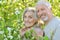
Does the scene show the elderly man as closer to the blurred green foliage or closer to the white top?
the white top

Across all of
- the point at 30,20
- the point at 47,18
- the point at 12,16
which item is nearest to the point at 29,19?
the point at 30,20

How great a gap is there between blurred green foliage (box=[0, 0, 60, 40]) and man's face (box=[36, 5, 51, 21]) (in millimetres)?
205

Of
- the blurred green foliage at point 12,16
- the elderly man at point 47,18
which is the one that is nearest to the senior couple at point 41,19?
the elderly man at point 47,18

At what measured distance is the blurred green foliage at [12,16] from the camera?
5.86ft

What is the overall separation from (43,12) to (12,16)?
1.88 ft

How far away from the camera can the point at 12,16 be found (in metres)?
2.26

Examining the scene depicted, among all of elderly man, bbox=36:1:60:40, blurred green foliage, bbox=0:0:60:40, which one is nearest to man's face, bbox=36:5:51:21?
elderly man, bbox=36:1:60:40

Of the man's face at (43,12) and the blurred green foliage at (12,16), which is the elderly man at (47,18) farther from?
the blurred green foliage at (12,16)

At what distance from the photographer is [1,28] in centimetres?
188

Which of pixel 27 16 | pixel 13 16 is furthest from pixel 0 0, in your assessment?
pixel 27 16

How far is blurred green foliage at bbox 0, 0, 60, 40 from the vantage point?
1.79m

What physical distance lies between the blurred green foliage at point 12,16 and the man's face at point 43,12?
0.67 ft

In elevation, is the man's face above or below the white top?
above

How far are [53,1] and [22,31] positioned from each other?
1.09 m
